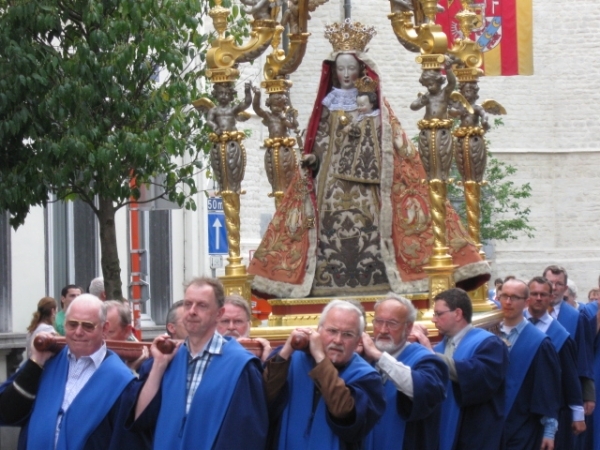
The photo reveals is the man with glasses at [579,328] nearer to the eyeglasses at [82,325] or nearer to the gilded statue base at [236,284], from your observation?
the gilded statue base at [236,284]

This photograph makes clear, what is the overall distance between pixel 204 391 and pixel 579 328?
6.62m

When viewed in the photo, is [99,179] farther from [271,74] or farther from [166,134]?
[271,74]

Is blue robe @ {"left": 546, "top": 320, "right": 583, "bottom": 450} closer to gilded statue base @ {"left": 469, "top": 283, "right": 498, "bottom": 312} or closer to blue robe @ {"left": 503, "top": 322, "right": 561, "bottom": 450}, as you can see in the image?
blue robe @ {"left": 503, "top": 322, "right": 561, "bottom": 450}

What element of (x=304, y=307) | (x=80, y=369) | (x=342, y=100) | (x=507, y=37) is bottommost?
(x=80, y=369)

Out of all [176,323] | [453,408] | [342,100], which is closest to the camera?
[176,323]

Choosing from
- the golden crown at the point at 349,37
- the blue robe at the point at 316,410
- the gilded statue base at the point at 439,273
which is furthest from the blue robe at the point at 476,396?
the golden crown at the point at 349,37

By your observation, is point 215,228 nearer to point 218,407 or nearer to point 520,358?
point 520,358

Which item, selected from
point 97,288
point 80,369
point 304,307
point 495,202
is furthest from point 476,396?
point 495,202

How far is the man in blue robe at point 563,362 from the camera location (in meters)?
11.8

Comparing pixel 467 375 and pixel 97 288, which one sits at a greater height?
pixel 97 288

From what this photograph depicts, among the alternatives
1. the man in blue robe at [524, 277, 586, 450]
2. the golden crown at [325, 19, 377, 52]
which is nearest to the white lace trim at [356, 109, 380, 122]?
the golden crown at [325, 19, 377, 52]

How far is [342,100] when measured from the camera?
1238cm

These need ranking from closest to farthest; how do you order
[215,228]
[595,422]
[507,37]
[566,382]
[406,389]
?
[406,389], [566,382], [595,422], [215,228], [507,37]

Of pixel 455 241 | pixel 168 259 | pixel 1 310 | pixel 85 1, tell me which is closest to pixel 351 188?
pixel 455 241
